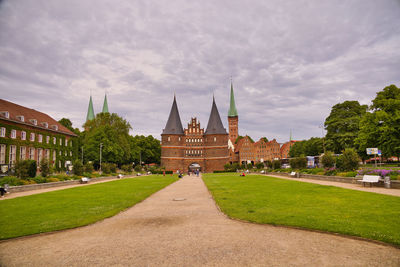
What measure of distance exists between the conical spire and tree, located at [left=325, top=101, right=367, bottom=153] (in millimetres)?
42556

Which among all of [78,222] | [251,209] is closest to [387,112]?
[251,209]

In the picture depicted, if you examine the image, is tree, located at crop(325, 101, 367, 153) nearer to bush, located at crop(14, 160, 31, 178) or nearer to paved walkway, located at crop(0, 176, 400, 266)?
paved walkway, located at crop(0, 176, 400, 266)

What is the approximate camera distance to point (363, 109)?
182ft

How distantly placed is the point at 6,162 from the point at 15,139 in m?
4.47

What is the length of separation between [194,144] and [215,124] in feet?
30.5

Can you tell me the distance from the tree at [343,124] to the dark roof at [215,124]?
110ft

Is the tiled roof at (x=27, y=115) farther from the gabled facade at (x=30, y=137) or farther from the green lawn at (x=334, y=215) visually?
the green lawn at (x=334, y=215)

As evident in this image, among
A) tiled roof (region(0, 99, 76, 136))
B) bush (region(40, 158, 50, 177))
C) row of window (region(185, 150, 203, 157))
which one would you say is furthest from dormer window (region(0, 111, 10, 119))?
row of window (region(185, 150, 203, 157))

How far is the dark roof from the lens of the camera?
275 ft

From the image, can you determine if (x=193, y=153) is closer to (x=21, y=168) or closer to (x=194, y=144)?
(x=194, y=144)

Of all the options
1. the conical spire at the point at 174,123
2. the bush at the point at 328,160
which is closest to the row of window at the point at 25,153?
the conical spire at the point at 174,123

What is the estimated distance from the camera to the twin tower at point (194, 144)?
3172 inches

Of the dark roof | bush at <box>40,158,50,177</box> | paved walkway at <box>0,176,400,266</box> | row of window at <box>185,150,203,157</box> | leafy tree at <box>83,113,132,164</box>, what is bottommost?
paved walkway at <box>0,176,400,266</box>

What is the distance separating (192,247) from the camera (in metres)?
6.17
